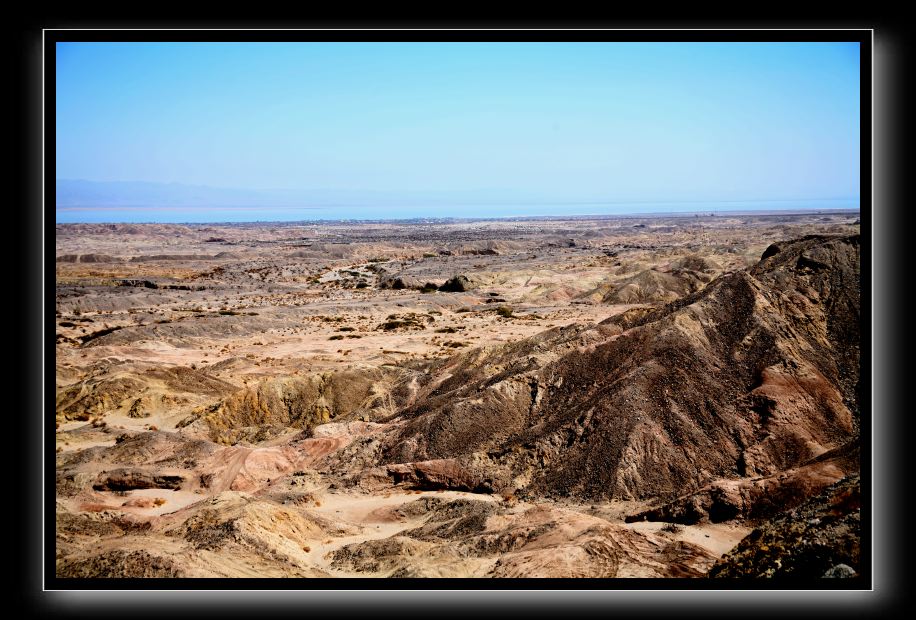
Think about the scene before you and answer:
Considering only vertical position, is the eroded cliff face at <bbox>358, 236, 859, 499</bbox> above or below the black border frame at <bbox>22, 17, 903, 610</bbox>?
below

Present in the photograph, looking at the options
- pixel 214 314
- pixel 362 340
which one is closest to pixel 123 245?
pixel 214 314

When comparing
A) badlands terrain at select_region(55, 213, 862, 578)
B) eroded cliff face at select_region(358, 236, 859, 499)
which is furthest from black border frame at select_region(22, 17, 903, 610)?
eroded cliff face at select_region(358, 236, 859, 499)

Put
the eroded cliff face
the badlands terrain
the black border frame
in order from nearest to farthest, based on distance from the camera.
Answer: the black border frame → the badlands terrain → the eroded cliff face

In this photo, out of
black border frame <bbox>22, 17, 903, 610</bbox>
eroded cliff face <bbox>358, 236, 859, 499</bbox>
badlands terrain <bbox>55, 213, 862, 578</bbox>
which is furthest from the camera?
eroded cliff face <bbox>358, 236, 859, 499</bbox>

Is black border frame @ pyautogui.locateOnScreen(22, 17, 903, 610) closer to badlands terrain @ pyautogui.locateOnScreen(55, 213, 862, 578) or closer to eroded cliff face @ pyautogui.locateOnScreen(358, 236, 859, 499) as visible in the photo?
badlands terrain @ pyautogui.locateOnScreen(55, 213, 862, 578)

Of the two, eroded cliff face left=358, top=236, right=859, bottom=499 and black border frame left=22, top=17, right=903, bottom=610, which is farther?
eroded cliff face left=358, top=236, right=859, bottom=499
